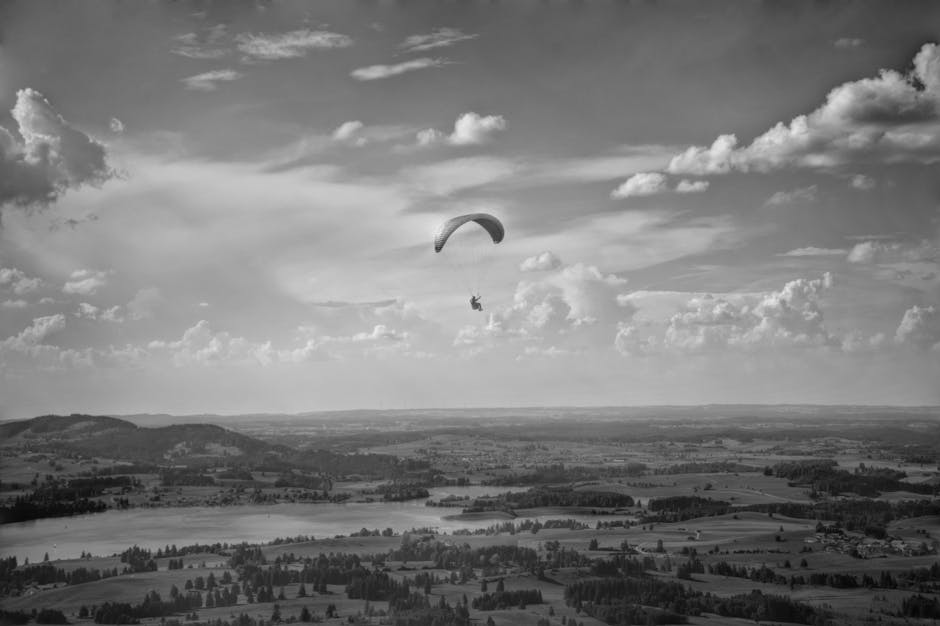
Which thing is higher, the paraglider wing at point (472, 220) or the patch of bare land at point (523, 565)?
the paraglider wing at point (472, 220)

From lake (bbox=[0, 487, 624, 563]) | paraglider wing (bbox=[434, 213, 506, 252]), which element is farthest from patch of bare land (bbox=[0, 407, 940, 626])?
paraglider wing (bbox=[434, 213, 506, 252])

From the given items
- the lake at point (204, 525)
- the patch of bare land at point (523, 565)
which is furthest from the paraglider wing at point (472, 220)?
the lake at point (204, 525)

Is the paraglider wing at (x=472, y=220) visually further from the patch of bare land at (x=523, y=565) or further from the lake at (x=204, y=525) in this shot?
the lake at (x=204, y=525)

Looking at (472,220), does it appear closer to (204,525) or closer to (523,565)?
(523,565)

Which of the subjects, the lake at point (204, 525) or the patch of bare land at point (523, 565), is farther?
the lake at point (204, 525)

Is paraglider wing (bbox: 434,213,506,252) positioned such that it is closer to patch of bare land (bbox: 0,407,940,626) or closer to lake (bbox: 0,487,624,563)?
patch of bare land (bbox: 0,407,940,626)

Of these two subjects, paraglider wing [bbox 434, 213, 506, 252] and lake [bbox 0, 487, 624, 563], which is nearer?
paraglider wing [bbox 434, 213, 506, 252]

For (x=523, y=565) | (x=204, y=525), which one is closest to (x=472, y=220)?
(x=523, y=565)
